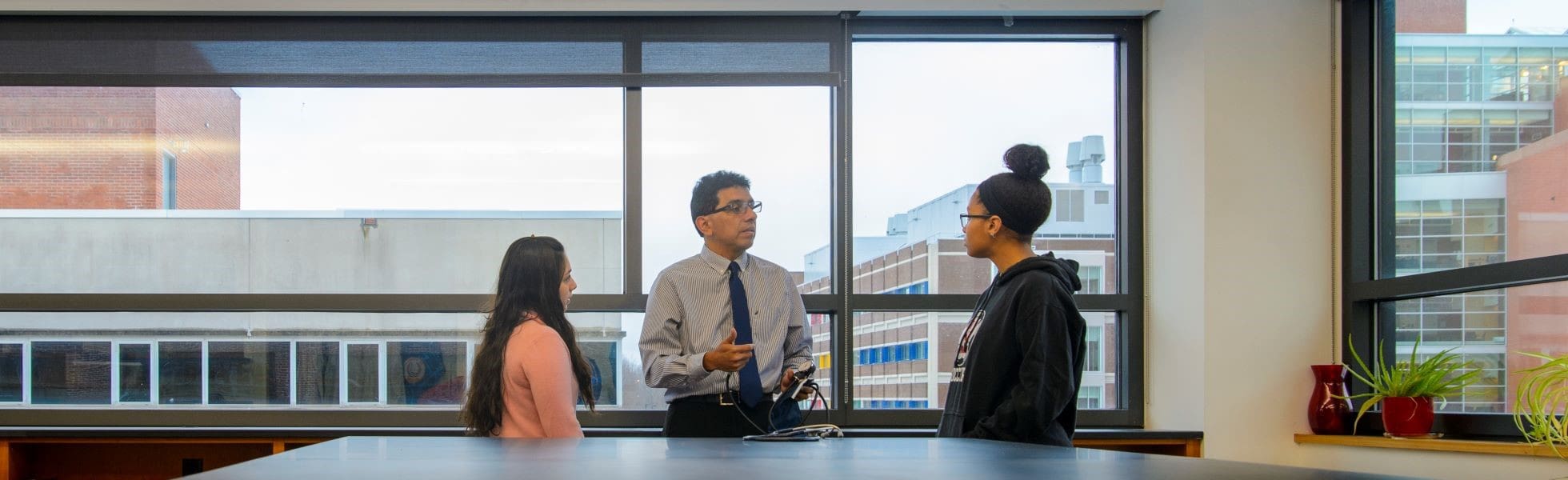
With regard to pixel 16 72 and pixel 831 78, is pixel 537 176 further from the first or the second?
pixel 16 72

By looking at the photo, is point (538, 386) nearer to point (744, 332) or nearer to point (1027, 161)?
point (744, 332)

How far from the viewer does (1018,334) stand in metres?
2.50

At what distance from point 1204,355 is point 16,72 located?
4140 mm

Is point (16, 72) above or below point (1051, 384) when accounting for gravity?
above

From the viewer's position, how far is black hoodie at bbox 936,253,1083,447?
2439 mm

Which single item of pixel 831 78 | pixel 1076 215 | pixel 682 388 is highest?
pixel 831 78

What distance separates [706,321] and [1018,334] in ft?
3.74

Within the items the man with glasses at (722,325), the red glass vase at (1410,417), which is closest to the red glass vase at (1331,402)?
the red glass vase at (1410,417)

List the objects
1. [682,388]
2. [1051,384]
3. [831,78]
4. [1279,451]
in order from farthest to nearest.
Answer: [831,78], [1279,451], [682,388], [1051,384]

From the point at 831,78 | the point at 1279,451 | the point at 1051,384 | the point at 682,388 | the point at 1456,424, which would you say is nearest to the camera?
the point at 1051,384

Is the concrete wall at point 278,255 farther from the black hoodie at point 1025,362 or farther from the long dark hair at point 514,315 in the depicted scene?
the black hoodie at point 1025,362

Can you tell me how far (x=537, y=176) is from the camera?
4477 mm

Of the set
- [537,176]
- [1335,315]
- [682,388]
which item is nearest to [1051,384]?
[682,388]

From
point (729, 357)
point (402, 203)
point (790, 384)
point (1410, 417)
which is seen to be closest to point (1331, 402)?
point (1410, 417)
